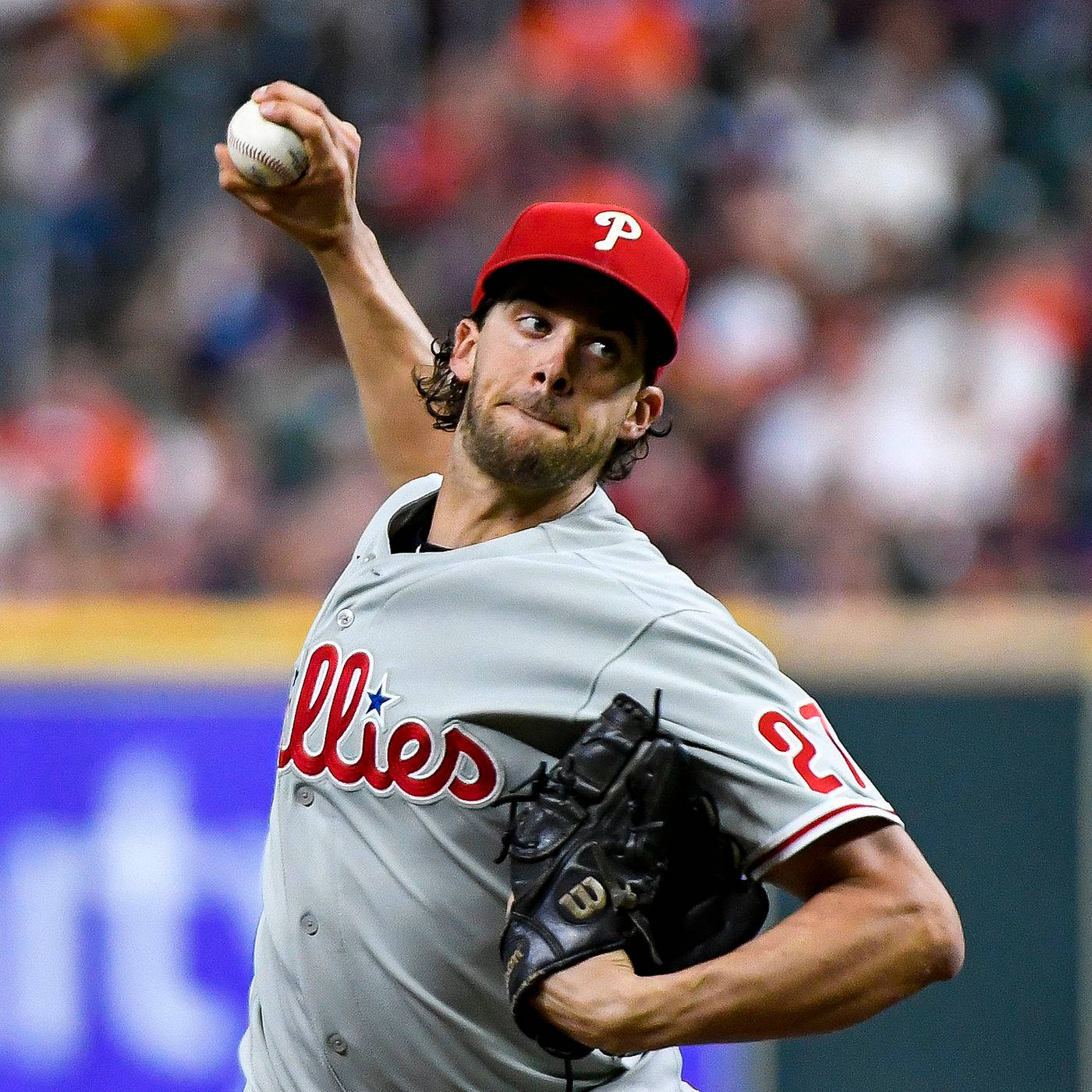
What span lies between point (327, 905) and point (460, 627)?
1.36 ft

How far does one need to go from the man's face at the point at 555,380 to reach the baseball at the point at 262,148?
59 cm

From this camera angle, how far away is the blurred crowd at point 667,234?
688 centimetres

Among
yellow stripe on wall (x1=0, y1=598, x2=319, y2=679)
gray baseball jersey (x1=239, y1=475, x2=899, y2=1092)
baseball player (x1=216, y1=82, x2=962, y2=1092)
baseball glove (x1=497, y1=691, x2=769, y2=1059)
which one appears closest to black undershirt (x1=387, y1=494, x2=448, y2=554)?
baseball player (x1=216, y1=82, x2=962, y2=1092)

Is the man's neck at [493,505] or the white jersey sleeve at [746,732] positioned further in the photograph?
the man's neck at [493,505]

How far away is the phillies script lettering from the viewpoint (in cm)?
246

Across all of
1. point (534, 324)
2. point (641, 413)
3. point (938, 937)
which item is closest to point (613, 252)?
point (534, 324)

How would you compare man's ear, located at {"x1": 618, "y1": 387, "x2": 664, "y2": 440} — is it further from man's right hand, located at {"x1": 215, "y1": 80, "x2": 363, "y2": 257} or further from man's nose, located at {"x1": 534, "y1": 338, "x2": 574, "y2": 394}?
man's right hand, located at {"x1": 215, "y1": 80, "x2": 363, "y2": 257}

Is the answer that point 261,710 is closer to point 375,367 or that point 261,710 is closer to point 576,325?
point 375,367

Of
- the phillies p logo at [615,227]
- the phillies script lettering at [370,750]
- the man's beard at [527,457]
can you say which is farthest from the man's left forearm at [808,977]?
the phillies p logo at [615,227]

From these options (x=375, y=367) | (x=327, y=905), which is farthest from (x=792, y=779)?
(x=375, y=367)

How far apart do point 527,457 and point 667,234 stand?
567cm

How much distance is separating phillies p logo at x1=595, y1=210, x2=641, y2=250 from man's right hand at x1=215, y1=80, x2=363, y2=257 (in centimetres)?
66

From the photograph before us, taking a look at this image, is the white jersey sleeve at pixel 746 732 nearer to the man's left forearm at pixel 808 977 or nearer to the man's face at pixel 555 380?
Answer: the man's left forearm at pixel 808 977

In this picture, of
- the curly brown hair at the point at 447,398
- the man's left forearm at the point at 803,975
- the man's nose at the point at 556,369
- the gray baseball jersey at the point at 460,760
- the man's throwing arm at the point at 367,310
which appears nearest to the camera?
the man's left forearm at the point at 803,975
